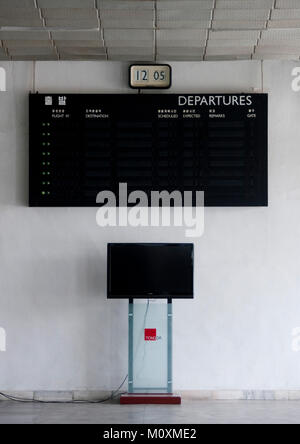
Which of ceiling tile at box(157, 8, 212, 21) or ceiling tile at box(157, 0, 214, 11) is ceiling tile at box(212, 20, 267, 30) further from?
ceiling tile at box(157, 0, 214, 11)

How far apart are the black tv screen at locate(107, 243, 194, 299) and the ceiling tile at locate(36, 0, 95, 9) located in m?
1.66

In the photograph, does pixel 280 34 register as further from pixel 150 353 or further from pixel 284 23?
pixel 150 353

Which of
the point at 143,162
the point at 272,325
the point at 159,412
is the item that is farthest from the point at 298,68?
the point at 159,412

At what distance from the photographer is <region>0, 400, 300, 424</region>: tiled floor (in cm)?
444

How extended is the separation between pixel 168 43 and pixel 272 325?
7.31 feet

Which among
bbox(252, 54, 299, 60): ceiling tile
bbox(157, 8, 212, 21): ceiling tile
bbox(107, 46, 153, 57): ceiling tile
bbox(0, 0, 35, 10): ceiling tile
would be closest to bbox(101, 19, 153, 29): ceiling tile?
bbox(157, 8, 212, 21): ceiling tile

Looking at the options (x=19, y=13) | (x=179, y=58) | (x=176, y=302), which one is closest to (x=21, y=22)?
(x=19, y=13)

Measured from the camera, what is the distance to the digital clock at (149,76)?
522 cm

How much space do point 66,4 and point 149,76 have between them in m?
1.13

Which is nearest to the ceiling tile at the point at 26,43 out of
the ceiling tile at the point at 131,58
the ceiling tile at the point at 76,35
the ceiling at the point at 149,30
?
the ceiling at the point at 149,30

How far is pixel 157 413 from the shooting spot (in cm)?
464

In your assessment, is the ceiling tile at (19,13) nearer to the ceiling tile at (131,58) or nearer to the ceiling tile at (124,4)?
the ceiling tile at (124,4)

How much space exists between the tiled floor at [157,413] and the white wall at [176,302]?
23 centimetres

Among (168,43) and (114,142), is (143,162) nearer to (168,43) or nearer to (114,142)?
(114,142)
